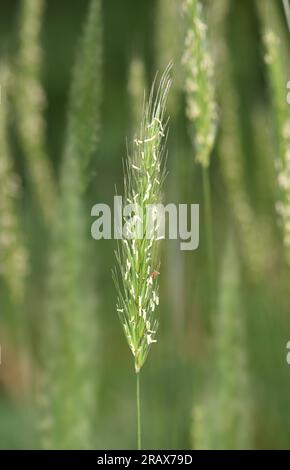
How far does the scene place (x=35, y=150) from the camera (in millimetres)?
930

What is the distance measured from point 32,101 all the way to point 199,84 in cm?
26

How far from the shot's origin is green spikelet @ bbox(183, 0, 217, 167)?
64 centimetres

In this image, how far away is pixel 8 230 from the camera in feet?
2.54

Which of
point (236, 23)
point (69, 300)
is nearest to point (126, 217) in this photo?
point (69, 300)

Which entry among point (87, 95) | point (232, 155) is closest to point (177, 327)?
point (232, 155)

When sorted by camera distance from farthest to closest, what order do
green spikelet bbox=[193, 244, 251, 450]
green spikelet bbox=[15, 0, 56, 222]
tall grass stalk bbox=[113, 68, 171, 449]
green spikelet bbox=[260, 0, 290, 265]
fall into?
green spikelet bbox=[15, 0, 56, 222] → green spikelet bbox=[193, 244, 251, 450] → green spikelet bbox=[260, 0, 290, 265] → tall grass stalk bbox=[113, 68, 171, 449]

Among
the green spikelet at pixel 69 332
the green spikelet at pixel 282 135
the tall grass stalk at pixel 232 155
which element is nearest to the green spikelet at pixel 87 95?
the green spikelet at pixel 69 332

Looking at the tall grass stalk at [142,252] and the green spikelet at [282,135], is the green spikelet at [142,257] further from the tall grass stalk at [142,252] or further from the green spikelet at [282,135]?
the green spikelet at [282,135]

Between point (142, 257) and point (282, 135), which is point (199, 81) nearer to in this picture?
point (282, 135)

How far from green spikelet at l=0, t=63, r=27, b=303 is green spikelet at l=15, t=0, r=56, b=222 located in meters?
0.09

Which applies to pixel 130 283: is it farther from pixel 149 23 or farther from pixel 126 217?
pixel 149 23

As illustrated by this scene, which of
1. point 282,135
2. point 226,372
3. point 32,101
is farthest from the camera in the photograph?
point 32,101

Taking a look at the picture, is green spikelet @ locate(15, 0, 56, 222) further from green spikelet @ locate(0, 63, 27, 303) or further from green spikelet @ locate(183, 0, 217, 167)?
green spikelet @ locate(183, 0, 217, 167)

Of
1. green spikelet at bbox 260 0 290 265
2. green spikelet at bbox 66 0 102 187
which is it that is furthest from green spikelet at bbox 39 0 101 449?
green spikelet at bbox 260 0 290 265
